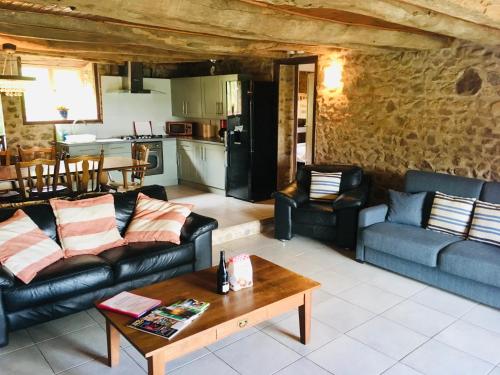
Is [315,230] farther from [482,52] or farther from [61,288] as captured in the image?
[61,288]

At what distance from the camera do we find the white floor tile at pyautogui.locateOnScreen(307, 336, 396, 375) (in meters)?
2.62

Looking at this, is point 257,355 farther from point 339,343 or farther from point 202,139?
point 202,139

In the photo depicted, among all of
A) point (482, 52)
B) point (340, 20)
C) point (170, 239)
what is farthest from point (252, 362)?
point (482, 52)

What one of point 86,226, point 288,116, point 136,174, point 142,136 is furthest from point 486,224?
point 142,136

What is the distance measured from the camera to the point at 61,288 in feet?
9.64

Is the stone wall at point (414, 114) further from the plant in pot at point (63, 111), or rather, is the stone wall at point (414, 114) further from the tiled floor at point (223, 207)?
the plant in pot at point (63, 111)

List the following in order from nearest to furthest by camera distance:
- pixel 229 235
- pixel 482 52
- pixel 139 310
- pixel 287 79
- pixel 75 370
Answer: pixel 139 310
pixel 75 370
pixel 482 52
pixel 229 235
pixel 287 79

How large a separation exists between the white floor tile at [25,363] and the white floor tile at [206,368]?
2.62 ft

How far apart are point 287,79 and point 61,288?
4753 millimetres

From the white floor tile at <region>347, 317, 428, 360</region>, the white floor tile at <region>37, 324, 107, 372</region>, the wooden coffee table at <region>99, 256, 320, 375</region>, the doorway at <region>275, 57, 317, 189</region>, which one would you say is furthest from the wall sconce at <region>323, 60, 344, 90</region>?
the white floor tile at <region>37, 324, 107, 372</region>

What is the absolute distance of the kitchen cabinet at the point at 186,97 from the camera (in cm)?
741

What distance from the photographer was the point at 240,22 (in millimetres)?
3076

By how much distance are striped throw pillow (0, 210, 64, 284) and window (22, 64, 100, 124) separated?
13.3ft

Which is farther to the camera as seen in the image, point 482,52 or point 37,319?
point 482,52
